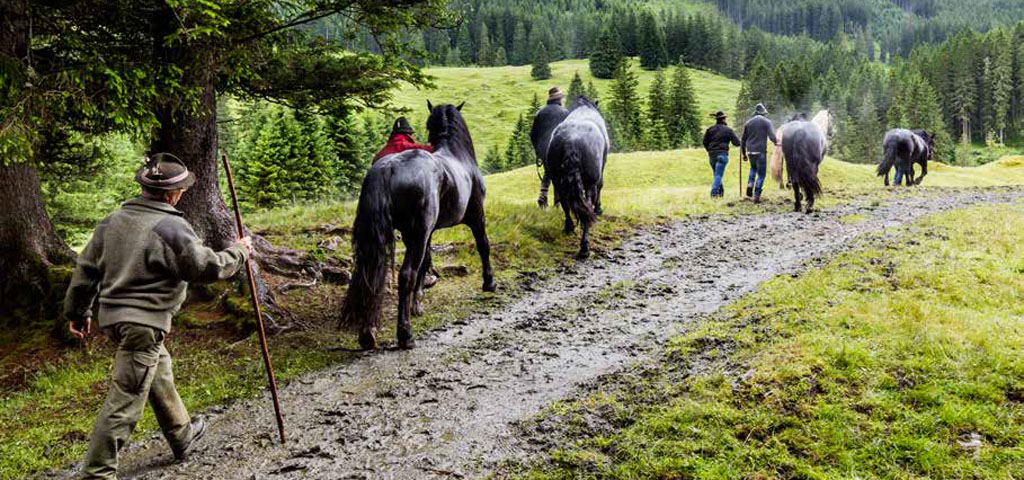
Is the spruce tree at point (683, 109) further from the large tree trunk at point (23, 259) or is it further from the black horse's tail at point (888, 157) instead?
the large tree trunk at point (23, 259)

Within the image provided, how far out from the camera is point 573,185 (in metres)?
10.4

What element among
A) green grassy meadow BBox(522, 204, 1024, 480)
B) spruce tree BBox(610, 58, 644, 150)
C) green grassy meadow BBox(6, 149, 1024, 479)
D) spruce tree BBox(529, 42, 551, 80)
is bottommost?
green grassy meadow BBox(6, 149, 1024, 479)

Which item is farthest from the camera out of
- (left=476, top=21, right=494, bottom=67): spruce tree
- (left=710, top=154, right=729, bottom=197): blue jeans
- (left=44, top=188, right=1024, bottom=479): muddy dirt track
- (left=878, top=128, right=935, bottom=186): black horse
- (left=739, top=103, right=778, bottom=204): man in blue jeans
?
(left=476, top=21, right=494, bottom=67): spruce tree

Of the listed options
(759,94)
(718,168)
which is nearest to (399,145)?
(718,168)

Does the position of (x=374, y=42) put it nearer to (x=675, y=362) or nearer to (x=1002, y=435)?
(x=675, y=362)

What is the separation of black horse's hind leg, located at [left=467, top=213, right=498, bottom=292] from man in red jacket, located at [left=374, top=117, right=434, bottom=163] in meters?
1.43

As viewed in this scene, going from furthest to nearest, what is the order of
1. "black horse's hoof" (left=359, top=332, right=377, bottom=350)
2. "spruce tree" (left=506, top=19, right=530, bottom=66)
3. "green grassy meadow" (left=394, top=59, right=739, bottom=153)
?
"spruce tree" (left=506, top=19, right=530, bottom=66)
"green grassy meadow" (left=394, top=59, right=739, bottom=153)
"black horse's hoof" (left=359, top=332, right=377, bottom=350)

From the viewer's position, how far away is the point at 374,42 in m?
8.45

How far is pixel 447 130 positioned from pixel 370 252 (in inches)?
96.9

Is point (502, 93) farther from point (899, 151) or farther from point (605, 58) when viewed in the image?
point (899, 151)

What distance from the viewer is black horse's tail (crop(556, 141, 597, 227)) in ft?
34.0

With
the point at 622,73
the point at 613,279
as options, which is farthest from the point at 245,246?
the point at 622,73

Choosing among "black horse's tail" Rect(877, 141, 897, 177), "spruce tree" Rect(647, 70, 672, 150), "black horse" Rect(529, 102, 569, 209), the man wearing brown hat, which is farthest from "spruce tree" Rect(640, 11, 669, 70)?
"black horse" Rect(529, 102, 569, 209)

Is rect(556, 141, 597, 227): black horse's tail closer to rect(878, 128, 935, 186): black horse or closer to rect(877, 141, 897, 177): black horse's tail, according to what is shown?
rect(878, 128, 935, 186): black horse
